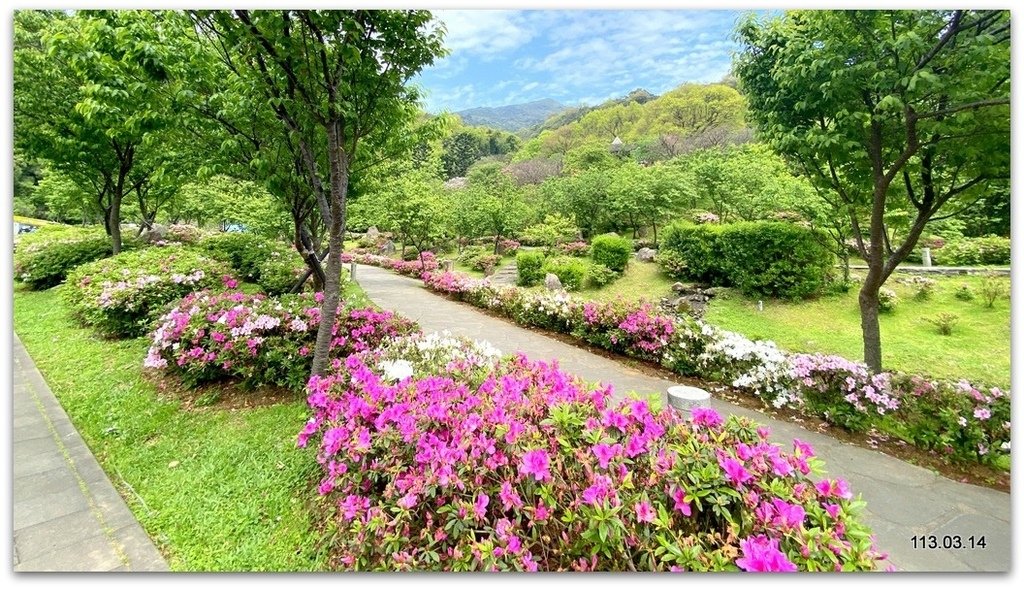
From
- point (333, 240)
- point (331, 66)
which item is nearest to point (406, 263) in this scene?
point (333, 240)

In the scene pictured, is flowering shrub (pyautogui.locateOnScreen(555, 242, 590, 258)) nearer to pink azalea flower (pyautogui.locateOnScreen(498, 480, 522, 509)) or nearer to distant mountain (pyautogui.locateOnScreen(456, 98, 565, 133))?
distant mountain (pyautogui.locateOnScreen(456, 98, 565, 133))

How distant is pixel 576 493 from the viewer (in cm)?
139

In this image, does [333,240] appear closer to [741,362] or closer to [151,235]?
[741,362]

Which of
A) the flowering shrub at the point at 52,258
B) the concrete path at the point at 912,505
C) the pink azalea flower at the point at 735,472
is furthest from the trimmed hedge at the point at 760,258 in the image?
the flowering shrub at the point at 52,258

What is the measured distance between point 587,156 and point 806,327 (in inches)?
787

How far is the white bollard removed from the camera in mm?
1922

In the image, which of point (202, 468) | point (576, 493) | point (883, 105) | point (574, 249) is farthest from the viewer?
point (574, 249)

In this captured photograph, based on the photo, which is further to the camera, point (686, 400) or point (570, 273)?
point (570, 273)

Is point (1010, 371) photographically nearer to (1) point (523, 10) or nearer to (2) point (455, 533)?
(2) point (455, 533)

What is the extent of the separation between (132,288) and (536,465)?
5.13m

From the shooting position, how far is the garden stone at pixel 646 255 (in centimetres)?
921

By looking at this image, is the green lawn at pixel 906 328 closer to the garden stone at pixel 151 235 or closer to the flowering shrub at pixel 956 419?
the flowering shrub at pixel 956 419

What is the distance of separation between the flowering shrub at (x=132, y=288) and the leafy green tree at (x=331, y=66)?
2745 mm

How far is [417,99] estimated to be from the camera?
10.9 ft
